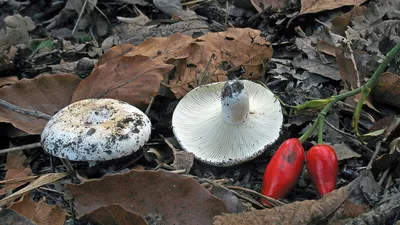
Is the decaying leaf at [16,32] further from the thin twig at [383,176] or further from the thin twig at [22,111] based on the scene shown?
A: the thin twig at [383,176]

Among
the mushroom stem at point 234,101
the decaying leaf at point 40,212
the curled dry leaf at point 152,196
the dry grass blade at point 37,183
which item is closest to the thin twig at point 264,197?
the curled dry leaf at point 152,196

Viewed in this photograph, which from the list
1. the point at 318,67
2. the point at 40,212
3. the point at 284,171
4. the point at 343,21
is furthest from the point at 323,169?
the point at 343,21

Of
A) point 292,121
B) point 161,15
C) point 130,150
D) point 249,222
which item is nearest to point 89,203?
point 130,150

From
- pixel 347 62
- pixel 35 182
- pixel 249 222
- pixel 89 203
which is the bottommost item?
pixel 35 182

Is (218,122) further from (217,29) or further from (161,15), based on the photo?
(161,15)

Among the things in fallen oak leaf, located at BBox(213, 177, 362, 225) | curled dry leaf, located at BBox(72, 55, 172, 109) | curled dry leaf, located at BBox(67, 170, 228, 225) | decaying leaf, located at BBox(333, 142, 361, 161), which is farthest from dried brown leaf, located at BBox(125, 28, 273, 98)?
fallen oak leaf, located at BBox(213, 177, 362, 225)

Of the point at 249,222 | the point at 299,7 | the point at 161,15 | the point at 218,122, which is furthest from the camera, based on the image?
the point at 161,15
